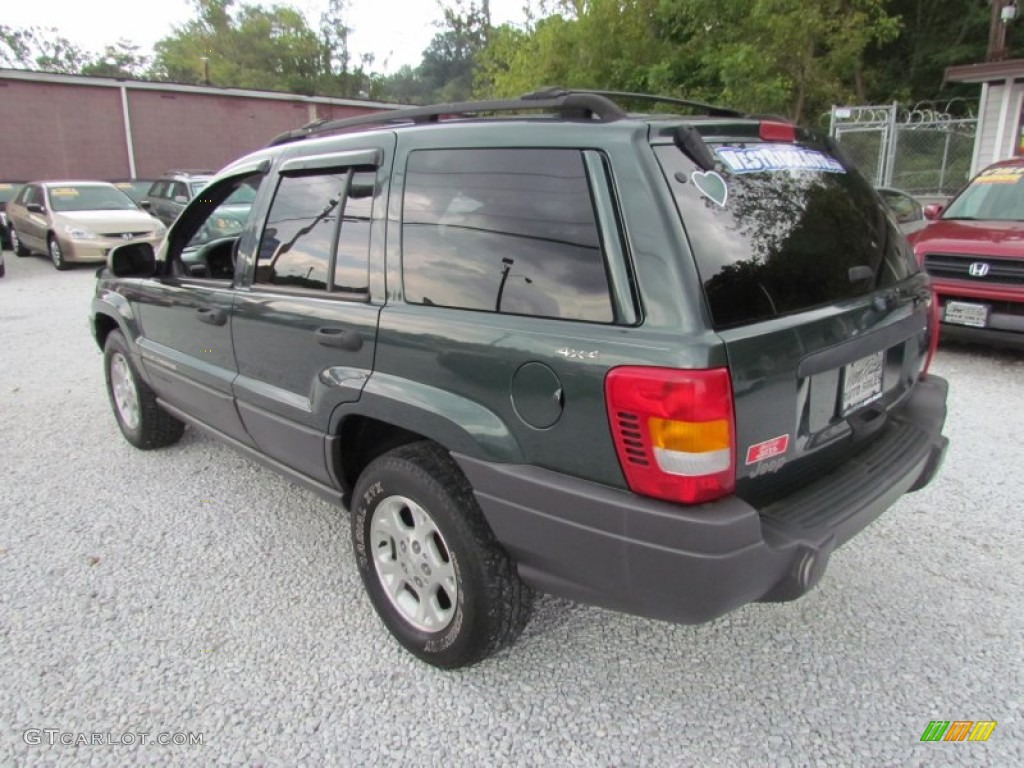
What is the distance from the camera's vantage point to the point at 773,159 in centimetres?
230

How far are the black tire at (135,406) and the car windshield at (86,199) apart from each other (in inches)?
409

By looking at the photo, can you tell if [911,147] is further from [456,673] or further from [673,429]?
[456,673]

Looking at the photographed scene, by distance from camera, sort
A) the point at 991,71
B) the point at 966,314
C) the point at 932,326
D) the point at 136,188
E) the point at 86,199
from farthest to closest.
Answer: the point at 136,188 < the point at 86,199 < the point at 991,71 < the point at 966,314 < the point at 932,326

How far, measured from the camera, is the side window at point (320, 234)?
2602 mm

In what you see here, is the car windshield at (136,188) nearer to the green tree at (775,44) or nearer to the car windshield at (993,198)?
the green tree at (775,44)

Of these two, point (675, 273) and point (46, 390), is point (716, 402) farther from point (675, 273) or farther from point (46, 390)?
point (46, 390)

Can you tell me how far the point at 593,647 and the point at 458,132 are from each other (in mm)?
1896

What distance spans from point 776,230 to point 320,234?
1.71 meters

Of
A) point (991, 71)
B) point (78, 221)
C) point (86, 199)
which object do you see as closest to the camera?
point (78, 221)

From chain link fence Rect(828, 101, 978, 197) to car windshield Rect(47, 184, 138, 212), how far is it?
14.4 meters

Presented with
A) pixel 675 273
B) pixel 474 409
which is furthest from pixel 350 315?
pixel 675 273

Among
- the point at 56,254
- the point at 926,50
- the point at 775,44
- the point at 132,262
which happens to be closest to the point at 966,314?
the point at 132,262

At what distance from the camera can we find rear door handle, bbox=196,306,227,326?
3.23 metres

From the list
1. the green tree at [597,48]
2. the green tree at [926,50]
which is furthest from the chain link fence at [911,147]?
the green tree at [926,50]
